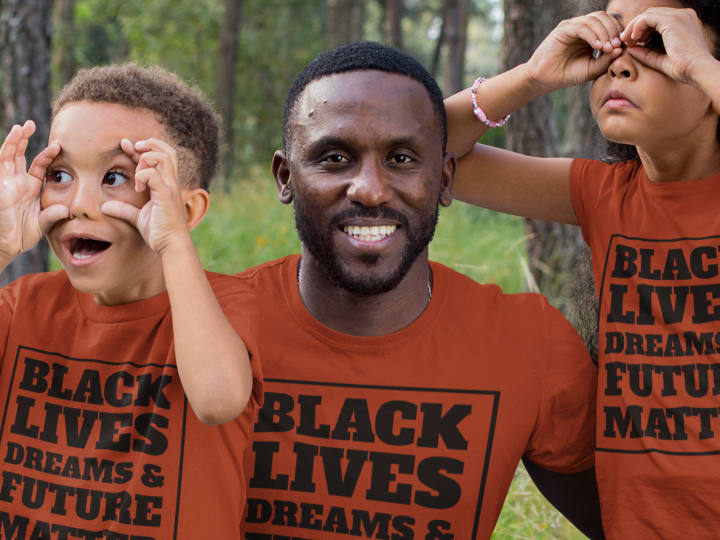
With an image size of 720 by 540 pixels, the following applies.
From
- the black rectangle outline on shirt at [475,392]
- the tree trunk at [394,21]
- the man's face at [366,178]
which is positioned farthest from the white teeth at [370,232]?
the tree trunk at [394,21]

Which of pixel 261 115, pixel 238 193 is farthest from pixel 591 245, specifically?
pixel 261 115

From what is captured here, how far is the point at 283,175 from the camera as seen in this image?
2.60 meters

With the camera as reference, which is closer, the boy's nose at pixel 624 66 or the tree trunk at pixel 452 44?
the boy's nose at pixel 624 66

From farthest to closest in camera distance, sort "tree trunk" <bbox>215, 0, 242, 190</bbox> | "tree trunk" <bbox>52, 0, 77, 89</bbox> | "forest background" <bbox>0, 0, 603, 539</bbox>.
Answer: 1. "tree trunk" <bbox>52, 0, 77, 89</bbox>
2. "tree trunk" <bbox>215, 0, 242, 190</bbox>
3. "forest background" <bbox>0, 0, 603, 539</bbox>

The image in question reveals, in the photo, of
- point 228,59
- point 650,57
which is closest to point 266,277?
point 650,57

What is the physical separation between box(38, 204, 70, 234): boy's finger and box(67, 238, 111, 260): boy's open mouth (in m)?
0.07

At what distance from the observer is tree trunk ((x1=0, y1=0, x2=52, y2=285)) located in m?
4.82

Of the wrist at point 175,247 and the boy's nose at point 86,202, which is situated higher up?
the boy's nose at point 86,202

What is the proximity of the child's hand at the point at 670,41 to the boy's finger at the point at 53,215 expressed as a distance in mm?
1520

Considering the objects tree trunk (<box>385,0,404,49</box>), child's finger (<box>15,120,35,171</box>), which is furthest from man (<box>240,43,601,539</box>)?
tree trunk (<box>385,0,404,49</box>)

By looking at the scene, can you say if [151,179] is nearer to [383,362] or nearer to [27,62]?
[383,362]

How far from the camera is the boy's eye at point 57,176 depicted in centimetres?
225

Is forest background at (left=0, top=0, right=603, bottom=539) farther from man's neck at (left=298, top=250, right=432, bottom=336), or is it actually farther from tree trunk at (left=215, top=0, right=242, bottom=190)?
man's neck at (left=298, top=250, right=432, bottom=336)

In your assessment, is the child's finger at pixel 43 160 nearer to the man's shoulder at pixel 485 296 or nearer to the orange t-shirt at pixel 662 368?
the man's shoulder at pixel 485 296
